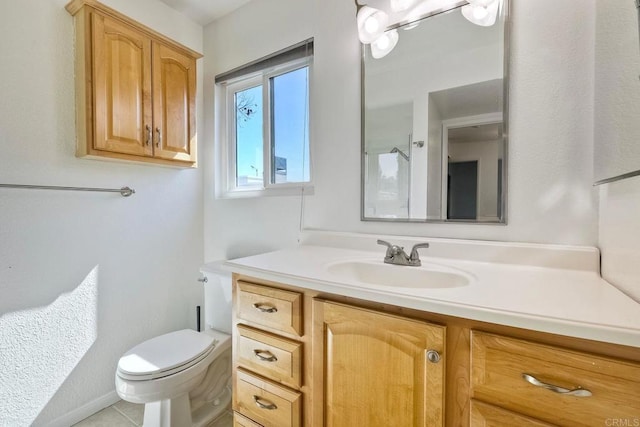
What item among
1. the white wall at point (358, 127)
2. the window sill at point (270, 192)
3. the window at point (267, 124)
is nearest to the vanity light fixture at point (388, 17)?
the white wall at point (358, 127)

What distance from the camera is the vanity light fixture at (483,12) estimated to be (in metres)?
1.05

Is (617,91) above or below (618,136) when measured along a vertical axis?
above

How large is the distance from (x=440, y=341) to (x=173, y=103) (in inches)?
74.1

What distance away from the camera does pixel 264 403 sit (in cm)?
100

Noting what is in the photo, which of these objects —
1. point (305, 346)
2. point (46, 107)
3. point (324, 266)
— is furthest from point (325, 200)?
point (46, 107)

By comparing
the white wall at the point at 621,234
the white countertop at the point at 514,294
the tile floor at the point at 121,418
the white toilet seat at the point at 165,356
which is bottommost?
the tile floor at the point at 121,418

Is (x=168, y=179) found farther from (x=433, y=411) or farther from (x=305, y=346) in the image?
(x=433, y=411)

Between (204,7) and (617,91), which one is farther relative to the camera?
(204,7)

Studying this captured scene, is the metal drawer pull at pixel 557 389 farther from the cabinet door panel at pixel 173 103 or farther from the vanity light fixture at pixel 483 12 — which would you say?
the cabinet door panel at pixel 173 103

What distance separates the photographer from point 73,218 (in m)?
1.48

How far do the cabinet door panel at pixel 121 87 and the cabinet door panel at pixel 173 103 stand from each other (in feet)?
0.17

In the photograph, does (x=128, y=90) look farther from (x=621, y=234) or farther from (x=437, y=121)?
(x=621, y=234)

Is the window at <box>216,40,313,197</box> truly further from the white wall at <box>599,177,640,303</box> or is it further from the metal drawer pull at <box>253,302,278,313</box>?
the white wall at <box>599,177,640,303</box>

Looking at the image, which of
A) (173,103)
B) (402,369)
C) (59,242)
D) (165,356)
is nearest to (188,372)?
(165,356)
